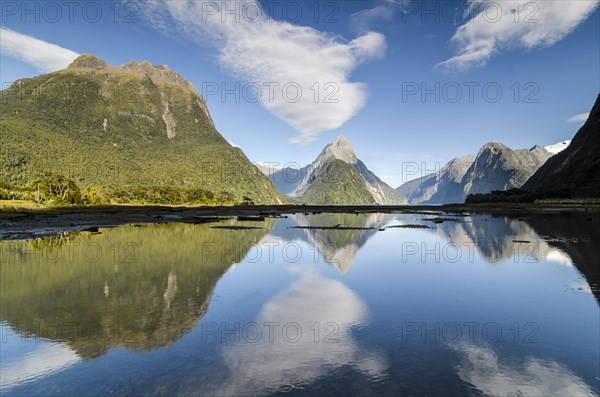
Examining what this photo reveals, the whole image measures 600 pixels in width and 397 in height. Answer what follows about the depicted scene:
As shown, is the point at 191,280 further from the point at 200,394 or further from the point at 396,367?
the point at 396,367

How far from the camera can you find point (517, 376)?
31.1 ft

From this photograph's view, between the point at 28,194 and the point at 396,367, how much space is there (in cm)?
17927

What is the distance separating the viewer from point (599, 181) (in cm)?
16625

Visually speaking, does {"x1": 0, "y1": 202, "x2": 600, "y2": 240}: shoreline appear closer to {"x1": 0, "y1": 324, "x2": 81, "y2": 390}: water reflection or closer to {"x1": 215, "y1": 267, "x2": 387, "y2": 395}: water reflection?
{"x1": 0, "y1": 324, "x2": 81, "y2": 390}: water reflection

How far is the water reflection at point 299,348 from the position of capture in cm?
920

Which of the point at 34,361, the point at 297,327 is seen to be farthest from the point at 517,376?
the point at 34,361

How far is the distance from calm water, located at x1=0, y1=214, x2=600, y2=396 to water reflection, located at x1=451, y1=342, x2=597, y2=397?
49 millimetres

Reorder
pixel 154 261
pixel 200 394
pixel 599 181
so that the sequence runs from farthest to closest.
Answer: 1. pixel 599 181
2. pixel 154 261
3. pixel 200 394

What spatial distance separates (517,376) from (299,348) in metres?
6.71

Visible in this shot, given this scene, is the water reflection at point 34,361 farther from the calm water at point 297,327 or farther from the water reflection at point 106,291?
the water reflection at point 106,291

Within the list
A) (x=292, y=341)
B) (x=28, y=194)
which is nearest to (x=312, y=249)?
(x=292, y=341)

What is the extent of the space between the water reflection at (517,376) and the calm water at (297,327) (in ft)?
0.16

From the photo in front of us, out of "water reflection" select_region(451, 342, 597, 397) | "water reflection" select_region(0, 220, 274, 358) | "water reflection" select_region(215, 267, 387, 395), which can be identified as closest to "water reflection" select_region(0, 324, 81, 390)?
"water reflection" select_region(0, 220, 274, 358)

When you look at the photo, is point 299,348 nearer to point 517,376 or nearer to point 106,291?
point 517,376
